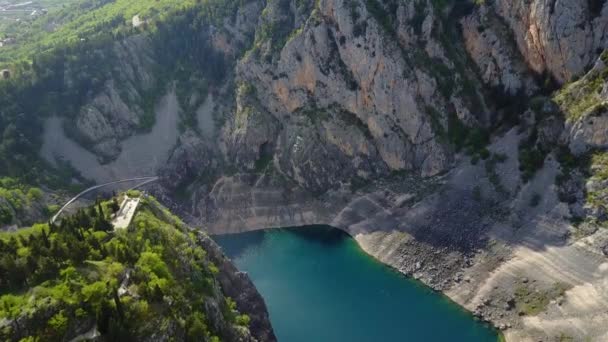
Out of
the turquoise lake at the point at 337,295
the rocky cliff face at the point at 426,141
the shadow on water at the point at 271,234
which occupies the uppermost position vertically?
the rocky cliff face at the point at 426,141

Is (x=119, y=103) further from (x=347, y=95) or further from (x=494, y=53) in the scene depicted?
(x=494, y=53)

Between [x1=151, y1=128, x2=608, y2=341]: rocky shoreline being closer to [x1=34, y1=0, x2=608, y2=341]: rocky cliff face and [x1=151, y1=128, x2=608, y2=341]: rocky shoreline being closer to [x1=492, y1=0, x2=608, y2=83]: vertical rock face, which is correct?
[x1=34, y1=0, x2=608, y2=341]: rocky cliff face

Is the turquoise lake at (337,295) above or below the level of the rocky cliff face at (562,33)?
below

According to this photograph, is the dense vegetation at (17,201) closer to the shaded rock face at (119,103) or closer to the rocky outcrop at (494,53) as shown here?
the shaded rock face at (119,103)

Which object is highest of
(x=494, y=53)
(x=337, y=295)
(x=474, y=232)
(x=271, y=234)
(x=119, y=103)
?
(x=119, y=103)

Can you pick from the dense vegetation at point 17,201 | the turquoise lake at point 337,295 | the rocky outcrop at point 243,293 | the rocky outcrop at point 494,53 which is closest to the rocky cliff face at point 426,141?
the rocky outcrop at point 494,53

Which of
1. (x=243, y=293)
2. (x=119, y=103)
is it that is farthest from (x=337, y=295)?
(x=119, y=103)
